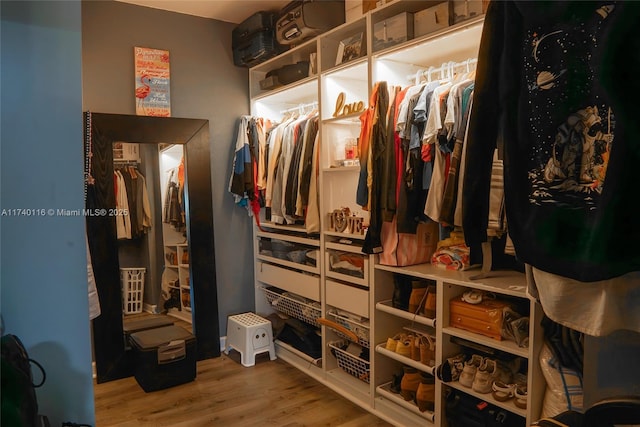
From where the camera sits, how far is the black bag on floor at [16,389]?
3.63 ft

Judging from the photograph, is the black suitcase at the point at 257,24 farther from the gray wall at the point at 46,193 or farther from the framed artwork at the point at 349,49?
the gray wall at the point at 46,193

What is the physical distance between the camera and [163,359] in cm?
286

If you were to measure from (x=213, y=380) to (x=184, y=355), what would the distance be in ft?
0.83

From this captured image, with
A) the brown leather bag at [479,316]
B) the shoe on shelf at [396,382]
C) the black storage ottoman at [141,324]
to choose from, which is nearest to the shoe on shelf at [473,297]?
the brown leather bag at [479,316]

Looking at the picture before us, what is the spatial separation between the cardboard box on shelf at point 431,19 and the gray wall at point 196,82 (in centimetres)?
171

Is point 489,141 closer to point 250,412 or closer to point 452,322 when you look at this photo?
point 452,322

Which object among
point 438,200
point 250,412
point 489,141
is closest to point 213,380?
point 250,412

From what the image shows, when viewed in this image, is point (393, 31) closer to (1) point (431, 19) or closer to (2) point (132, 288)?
(1) point (431, 19)

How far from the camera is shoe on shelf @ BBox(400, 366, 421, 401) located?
2.33 meters

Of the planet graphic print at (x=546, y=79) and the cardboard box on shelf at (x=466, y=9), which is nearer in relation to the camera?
the planet graphic print at (x=546, y=79)

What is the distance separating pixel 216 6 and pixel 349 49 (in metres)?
1.12

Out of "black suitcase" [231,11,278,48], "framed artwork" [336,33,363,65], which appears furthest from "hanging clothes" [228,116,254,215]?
"framed artwork" [336,33,363,65]

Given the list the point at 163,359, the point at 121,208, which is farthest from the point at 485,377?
the point at 121,208

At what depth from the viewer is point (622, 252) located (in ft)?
2.72
